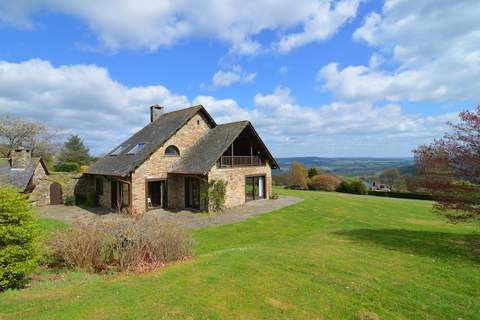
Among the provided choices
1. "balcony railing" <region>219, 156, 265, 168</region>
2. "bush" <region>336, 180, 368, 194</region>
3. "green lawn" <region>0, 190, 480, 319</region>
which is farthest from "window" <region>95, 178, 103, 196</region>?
"bush" <region>336, 180, 368, 194</region>

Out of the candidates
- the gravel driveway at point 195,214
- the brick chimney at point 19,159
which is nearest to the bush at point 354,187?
the gravel driveway at point 195,214

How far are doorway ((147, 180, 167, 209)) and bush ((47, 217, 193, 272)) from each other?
10717 millimetres

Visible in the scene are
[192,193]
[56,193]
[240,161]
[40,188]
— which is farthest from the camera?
[56,193]

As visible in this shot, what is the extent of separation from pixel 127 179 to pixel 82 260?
1007cm

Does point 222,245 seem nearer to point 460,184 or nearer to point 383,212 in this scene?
point 460,184

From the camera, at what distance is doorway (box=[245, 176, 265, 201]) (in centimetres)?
2205

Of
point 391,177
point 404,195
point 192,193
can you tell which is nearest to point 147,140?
point 192,193

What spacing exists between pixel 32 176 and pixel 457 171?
84.0 ft

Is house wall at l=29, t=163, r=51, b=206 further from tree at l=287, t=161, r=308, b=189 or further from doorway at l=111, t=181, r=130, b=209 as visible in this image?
tree at l=287, t=161, r=308, b=189

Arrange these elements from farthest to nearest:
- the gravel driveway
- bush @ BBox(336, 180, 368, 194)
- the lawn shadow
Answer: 1. bush @ BBox(336, 180, 368, 194)
2. the gravel driveway
3. the lawn shadow

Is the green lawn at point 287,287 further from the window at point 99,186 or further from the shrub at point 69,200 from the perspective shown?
the shrub at point 69,200

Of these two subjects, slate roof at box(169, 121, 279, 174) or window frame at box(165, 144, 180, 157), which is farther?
window frame at box(165, 144, 180, 157)

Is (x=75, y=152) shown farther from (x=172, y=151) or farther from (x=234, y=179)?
(x=234, y=179)

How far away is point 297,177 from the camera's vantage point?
41.2 m
